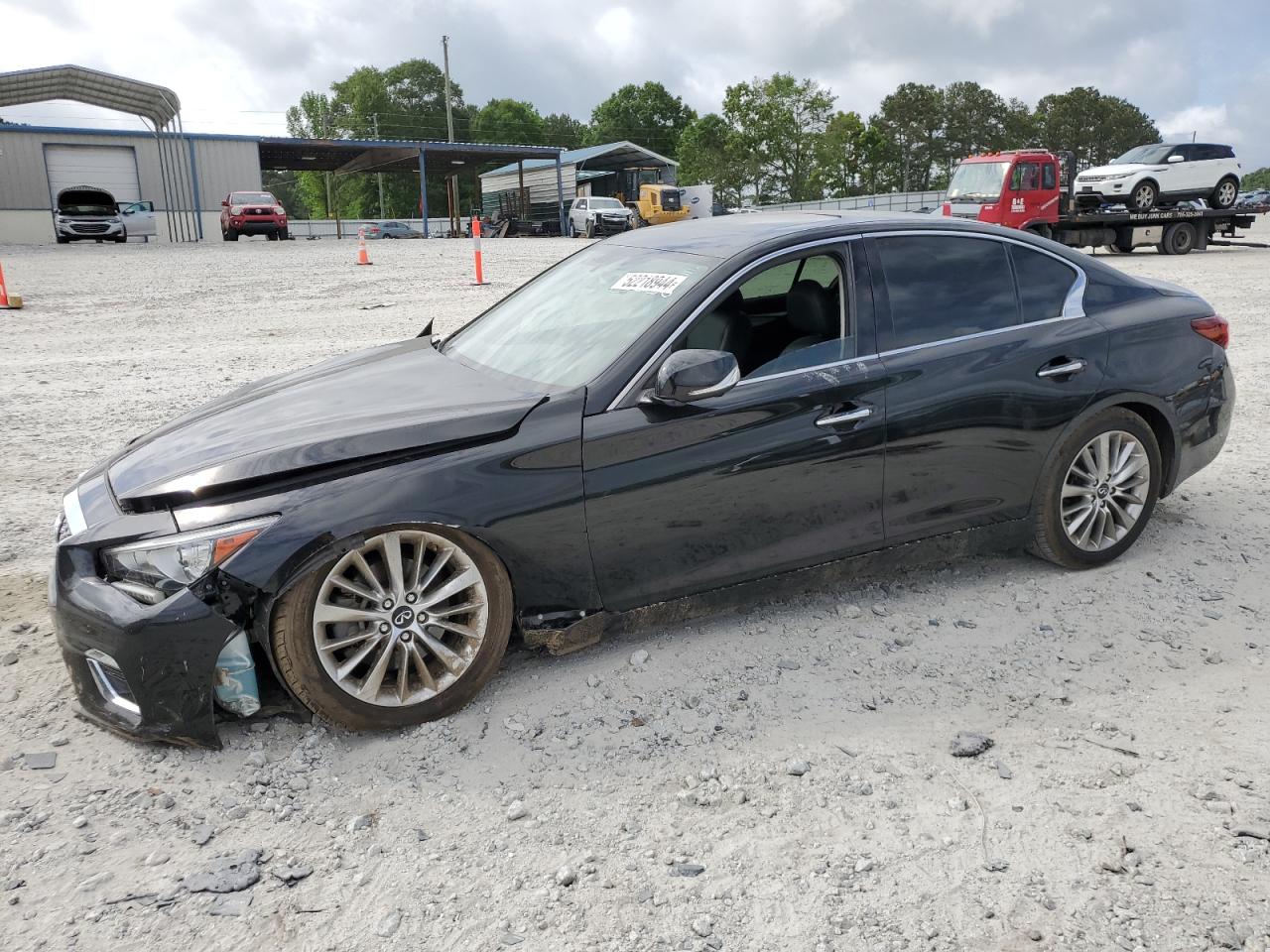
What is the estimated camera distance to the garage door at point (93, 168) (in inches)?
1521

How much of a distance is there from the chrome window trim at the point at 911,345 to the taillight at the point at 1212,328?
0.62 metres

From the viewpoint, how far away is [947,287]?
398 cm

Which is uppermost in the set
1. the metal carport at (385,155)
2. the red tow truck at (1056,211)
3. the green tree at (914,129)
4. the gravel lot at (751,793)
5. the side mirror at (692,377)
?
the green tree at (914,129)

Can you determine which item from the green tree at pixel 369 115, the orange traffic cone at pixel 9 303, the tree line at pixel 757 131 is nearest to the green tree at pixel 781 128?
the tree line at pixel 757 131

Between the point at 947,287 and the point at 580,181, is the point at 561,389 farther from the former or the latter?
the point at 580,181

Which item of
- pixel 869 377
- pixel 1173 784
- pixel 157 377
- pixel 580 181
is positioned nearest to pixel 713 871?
pixel 1173 784

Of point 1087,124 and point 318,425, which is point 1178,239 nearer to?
point 318,425

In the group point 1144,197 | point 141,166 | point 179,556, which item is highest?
point 141,166

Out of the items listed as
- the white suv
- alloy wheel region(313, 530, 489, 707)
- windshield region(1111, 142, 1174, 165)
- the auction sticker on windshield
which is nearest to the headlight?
alloy wheel region(313, 530, 489, 707)

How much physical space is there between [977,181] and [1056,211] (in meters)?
1.92

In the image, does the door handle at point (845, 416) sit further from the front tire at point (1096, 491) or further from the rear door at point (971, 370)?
the front tire at point (1096, 491)

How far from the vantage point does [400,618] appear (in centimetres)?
309

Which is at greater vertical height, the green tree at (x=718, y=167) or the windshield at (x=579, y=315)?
the green tree at (x=718, y=167)

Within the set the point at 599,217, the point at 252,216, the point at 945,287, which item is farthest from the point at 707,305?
the point at 599,217
